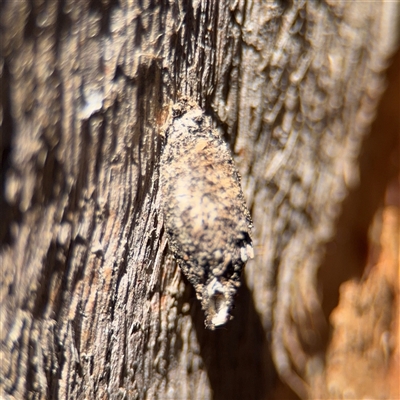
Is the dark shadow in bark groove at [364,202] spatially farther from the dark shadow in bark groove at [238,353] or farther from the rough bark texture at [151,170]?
the dark shadow in bark groove at [238,353]

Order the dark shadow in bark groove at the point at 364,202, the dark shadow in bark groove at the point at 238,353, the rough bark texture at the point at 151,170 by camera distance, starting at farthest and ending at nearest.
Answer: the dark shadow in bark groove at the point at 364,202 < the dark shadow in bark groove at the point at 238,353 < the rough bark texture at the point at 151,170

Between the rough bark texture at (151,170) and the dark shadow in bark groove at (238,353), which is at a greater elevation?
the rough bark texture at (151,170)

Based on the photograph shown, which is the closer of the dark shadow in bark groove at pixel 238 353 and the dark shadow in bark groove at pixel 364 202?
the dark shadow in bark groove at pixel 238 353

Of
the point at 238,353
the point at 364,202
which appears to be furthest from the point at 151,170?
the point at 364,202

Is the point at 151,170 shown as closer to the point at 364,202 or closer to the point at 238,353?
the point at 238,353

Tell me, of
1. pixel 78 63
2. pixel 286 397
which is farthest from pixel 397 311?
pixel 78 63

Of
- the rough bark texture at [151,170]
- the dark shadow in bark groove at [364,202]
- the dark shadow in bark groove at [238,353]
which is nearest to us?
the rough bark texture at [151,170]

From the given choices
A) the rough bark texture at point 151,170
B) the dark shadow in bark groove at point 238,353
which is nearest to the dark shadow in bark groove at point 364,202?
the rough bark texture at point 151,170
